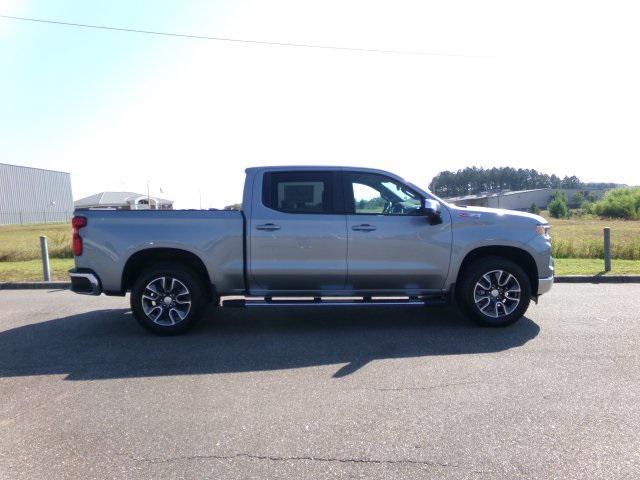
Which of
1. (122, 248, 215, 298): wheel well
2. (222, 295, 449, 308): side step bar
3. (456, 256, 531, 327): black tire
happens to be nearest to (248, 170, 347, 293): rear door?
(222, 295, 449, 308): side step bar

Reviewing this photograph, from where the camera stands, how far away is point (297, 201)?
5.86 m

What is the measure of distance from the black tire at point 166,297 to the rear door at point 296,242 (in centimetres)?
77

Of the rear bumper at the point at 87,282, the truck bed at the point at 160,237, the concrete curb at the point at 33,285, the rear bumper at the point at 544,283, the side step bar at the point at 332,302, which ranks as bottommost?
the concrete curb at the point at 33,285

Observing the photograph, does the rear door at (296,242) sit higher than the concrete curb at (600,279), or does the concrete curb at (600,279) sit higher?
the rear door at (296,242)

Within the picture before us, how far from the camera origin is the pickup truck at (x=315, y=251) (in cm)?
567

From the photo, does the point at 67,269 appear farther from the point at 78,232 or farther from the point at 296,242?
the point at 296,242

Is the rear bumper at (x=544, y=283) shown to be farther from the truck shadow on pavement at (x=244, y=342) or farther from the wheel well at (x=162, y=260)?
the wheel well at (x=162, y=260)

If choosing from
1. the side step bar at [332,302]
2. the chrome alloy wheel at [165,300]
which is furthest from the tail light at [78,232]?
the side step bar at [332,302]

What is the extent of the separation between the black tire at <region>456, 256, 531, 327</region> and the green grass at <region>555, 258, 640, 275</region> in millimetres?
4619

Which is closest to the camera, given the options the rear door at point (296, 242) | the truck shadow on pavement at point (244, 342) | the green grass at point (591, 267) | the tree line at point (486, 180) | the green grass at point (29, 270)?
the truck shadow on pavement at point (244, 342)

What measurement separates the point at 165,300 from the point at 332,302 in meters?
2.03

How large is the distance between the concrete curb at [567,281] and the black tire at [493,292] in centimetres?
422

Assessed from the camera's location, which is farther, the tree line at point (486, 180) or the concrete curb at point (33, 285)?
the tree line at point (486, 180)

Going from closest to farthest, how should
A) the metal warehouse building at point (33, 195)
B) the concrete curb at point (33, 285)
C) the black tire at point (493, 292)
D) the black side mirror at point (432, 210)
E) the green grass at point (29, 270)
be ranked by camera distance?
1. the black side mirror at point (432, 210)
2. the black tire at point (493, 292)
3. the concrete curb at point (33, 285)
4. the green grass at point (29, 270)
5. the metal warehouse building at point (33, 195)
